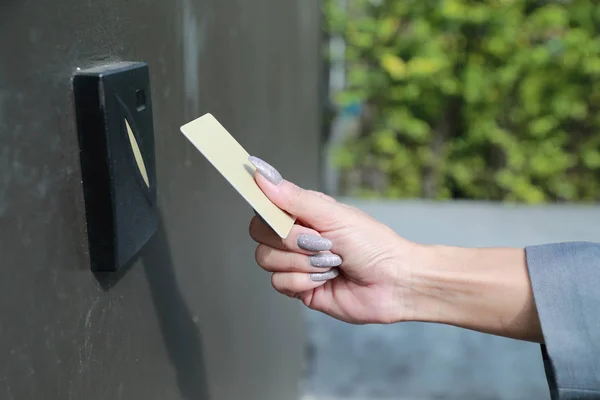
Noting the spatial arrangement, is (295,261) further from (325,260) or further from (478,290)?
(478,290)

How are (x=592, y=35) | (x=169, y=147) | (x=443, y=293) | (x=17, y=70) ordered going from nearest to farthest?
(x=17, y=70) < (x=169, y=147) < (x=443, y=293) < (x=592, y=35)

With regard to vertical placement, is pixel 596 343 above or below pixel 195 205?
below

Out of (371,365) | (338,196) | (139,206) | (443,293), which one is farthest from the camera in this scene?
(338,196)

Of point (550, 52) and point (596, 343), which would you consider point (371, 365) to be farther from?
point (550, 52)

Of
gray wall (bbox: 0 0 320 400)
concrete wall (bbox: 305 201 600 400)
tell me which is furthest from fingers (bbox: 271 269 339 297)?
concrete wall (bbox: 305 201 600 400)

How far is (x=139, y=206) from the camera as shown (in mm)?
574

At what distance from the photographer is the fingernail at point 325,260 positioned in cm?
85

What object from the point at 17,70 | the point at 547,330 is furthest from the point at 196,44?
the point at 547,330

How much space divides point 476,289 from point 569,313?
0.16 metres

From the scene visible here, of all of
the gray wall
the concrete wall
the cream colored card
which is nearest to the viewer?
the gray wall

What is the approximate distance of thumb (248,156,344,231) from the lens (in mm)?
720

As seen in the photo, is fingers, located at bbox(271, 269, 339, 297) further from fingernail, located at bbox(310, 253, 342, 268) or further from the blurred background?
the blurred background

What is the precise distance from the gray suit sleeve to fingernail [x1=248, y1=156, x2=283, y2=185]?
418 millimetres

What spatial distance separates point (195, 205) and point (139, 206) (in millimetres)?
294
